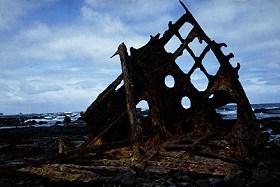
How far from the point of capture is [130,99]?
5.79 meters

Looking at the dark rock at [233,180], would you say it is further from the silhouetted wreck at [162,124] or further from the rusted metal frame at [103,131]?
the rusted metal frame at [103,131]

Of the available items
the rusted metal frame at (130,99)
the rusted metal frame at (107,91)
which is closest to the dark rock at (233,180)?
the rusted metal frame at (130,99)

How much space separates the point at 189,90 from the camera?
707 cm

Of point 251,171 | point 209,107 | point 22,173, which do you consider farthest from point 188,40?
point 22,173

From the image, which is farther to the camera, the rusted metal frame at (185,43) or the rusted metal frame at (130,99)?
the rusted metal frame at (185,43)

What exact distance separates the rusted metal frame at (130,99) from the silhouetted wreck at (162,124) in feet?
0.06

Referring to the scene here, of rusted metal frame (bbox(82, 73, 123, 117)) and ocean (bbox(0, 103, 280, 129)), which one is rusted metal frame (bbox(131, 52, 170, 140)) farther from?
ocean (bbox(0, 103, 280, 129))

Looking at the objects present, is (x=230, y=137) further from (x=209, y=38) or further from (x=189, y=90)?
(x=209, y=38)

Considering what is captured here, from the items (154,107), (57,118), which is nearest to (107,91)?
(154,107)

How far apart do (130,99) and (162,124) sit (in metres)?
1.11

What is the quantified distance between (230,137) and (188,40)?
2.44 meters

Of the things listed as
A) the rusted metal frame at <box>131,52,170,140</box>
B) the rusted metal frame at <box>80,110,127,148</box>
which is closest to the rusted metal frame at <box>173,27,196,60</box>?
the rusted metal frame at <box>131,52,170,140</box>

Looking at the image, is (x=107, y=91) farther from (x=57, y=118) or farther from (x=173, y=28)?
(x=57, y=118)

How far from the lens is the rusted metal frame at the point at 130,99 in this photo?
554cm
